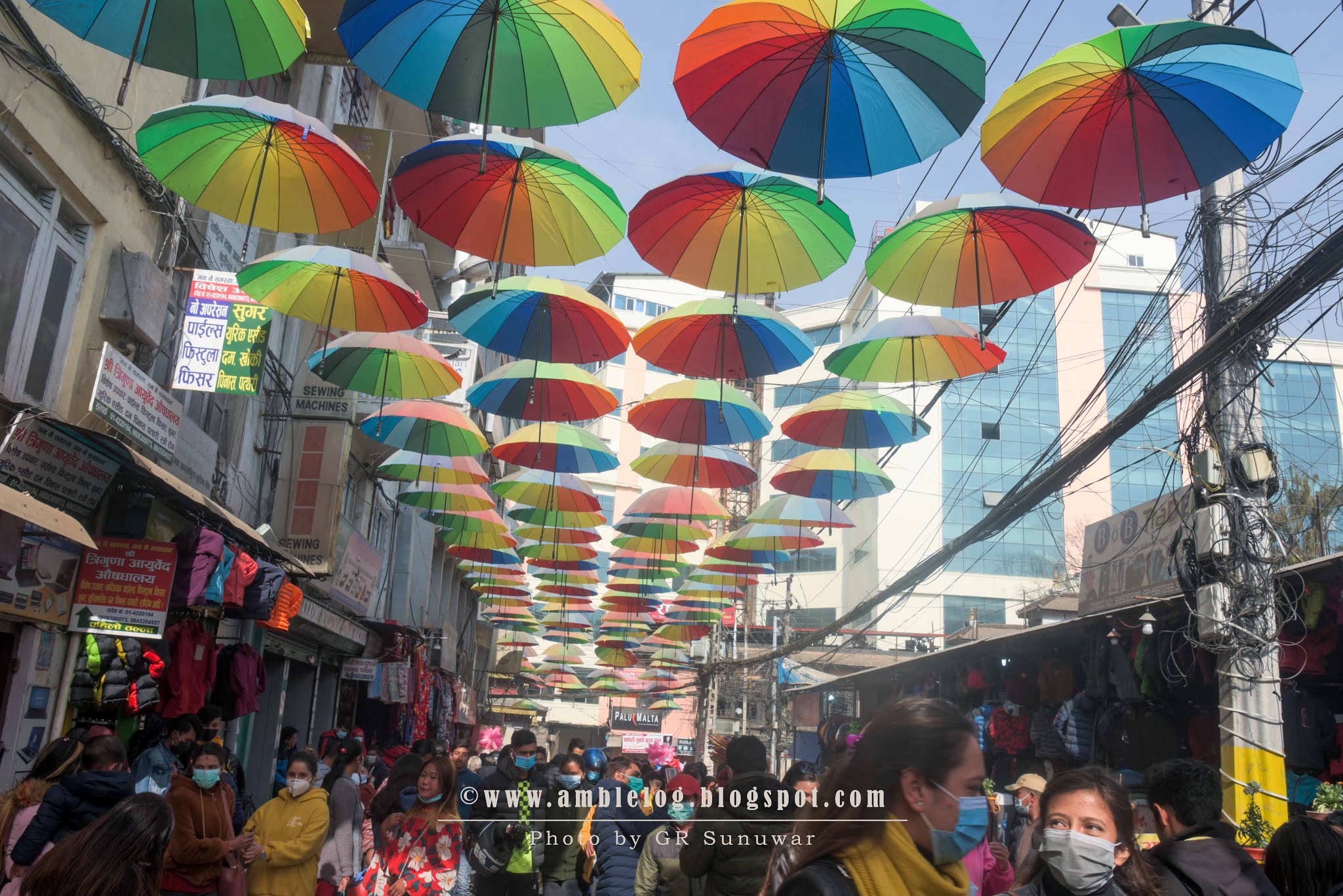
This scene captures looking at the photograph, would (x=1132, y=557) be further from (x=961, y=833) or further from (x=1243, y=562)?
(x=961, y=833)

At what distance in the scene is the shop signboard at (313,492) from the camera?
44.2 ft

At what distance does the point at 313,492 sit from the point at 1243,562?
1087cm

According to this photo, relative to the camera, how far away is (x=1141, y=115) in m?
6.59

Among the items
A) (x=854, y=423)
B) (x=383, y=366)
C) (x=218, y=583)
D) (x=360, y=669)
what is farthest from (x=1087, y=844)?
(x=360, y=669)

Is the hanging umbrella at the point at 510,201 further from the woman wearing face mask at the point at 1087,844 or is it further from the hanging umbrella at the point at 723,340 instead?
the woman wearing face mask at the point at 1087,844

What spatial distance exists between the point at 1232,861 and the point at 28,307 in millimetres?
8357

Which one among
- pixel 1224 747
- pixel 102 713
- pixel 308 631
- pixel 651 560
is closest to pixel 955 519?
pixel 651 560

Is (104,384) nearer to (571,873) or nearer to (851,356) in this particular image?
(571,873)

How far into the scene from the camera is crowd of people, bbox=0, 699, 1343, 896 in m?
2.17

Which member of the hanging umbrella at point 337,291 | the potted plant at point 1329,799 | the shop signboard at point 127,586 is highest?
the hanging umbrella at point 337,291

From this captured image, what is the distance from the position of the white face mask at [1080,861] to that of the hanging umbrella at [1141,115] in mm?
4452

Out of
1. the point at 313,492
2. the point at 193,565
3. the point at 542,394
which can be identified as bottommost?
the point at 193,565

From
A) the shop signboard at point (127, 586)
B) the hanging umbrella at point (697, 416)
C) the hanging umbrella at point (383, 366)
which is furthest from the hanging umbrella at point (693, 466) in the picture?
the shop signboard at point (127, 586)

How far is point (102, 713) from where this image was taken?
8.90 metres
